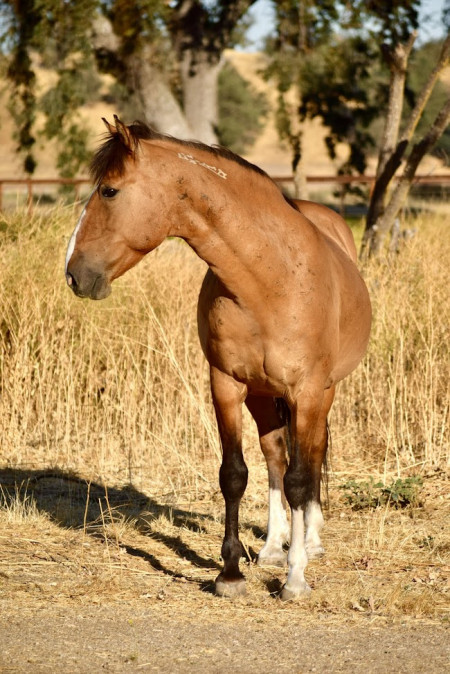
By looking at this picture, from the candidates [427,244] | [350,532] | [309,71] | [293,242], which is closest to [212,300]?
[293,242]

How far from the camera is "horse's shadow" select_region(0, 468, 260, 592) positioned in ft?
16.0

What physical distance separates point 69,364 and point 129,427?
0.66 metres

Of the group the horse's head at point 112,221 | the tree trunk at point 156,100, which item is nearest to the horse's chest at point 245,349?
the horse's head at point 112,221

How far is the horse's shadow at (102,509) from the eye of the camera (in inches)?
192

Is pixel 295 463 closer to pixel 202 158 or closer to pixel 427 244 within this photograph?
pixel 202 158

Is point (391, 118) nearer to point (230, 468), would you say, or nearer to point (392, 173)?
point (392, 173)

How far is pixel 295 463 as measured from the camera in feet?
14.0

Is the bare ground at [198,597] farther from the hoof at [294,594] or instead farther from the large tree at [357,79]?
the large tree at [357,79]

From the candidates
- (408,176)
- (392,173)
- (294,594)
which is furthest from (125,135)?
(392,173)

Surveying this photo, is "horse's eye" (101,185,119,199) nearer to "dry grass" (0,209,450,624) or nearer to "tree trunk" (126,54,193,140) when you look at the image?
"dry grass" (0,209,450,624)

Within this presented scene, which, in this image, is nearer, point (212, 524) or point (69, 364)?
point (212, 524)

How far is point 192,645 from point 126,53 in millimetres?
14165

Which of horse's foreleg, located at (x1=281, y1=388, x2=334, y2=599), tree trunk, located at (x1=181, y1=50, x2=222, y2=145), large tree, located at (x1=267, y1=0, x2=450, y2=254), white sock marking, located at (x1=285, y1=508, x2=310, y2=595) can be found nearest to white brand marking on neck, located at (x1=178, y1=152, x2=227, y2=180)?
horse's foreleg, located at (x1=281, y1=388, x2=334, y2=599)

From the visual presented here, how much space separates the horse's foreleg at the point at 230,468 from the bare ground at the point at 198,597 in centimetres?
10
